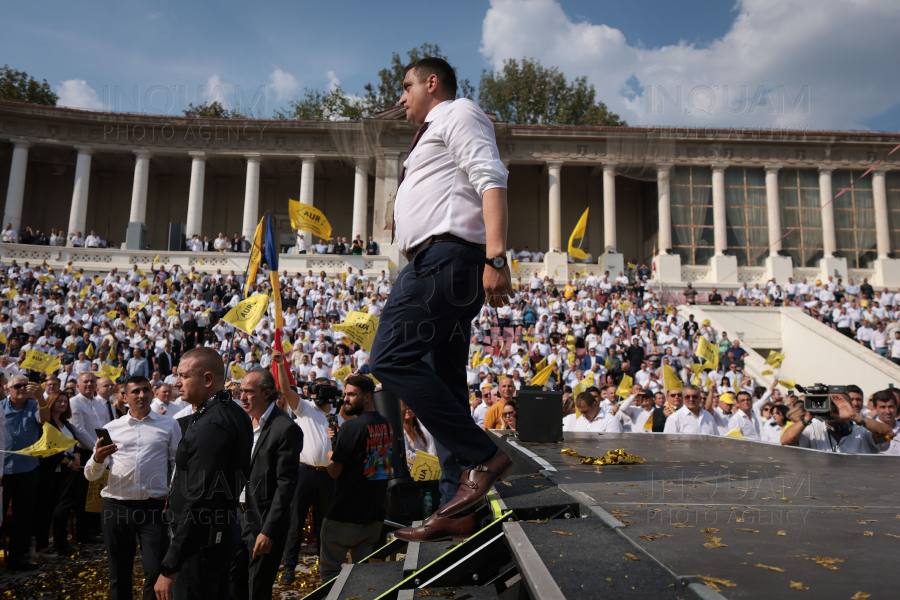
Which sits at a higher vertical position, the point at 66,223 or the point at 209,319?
the point at 66,223

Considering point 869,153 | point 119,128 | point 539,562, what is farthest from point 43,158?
point 869,153

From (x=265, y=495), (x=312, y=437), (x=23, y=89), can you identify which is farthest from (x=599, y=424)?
(x=23, y=89)

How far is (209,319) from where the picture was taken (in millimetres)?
19156

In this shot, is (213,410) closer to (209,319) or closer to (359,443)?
(359,443)

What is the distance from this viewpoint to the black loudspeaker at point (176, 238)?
30.2 metres

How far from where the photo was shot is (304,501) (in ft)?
19.9

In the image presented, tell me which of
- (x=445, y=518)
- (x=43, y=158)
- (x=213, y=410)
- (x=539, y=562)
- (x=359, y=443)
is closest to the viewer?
(x=539, y=562)

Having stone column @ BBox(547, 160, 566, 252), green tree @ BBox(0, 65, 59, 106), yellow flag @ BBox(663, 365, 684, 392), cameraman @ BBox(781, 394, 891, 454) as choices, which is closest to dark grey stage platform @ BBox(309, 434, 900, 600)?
cameraman @ BBox(781, 394, 891, 454)

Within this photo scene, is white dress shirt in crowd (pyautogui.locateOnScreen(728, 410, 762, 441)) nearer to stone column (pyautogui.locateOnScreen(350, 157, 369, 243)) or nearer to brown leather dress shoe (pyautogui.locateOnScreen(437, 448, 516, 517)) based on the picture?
brown leather dress shoe (pyautogui.locateOnScreen(437, 448, 516, 517))

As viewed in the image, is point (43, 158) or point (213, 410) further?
point (43, 158)

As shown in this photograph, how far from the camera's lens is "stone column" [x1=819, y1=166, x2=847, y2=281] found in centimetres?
3278

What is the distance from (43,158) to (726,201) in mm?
39095

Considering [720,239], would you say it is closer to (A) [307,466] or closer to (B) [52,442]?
(A) [307,466]

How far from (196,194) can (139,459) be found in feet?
105
